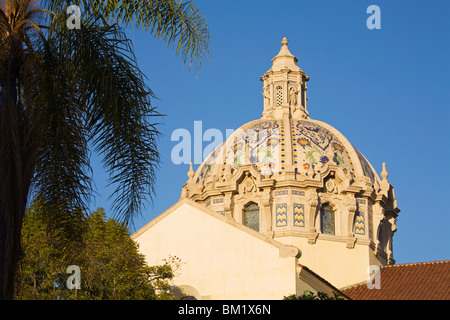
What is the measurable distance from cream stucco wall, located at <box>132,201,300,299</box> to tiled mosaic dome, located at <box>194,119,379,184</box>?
28.2 feet

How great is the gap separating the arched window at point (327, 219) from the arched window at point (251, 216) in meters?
2.52

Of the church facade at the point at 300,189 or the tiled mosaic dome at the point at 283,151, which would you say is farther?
the tiled mosaic dome at the point at 283,151

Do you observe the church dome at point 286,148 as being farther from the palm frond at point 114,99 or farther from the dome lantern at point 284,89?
the palm frond at point 114,99

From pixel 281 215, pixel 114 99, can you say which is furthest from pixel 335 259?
pixel 114 99

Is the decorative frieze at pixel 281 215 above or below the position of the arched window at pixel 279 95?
below

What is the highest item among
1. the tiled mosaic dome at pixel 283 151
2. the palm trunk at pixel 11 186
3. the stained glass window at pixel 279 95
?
the stained glass window at pixel 279 95

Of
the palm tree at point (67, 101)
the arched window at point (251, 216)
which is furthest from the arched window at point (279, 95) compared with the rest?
the palm tree at point (67, 101)

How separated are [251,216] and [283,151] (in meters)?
3.00

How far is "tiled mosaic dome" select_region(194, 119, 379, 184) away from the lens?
35.6 meters

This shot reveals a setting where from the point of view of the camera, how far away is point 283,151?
35844 millimetres

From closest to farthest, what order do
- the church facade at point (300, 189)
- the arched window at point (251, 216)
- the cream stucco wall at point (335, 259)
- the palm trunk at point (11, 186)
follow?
the palm trunk at point (11, 186), the cream stucco wall at point (335, 259), the church facade at point (300, 189), the arched window at point (251, 216)

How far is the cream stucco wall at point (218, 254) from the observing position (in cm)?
2486

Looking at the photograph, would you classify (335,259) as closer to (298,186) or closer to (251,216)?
(298,186)

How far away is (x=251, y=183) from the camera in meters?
35.1
